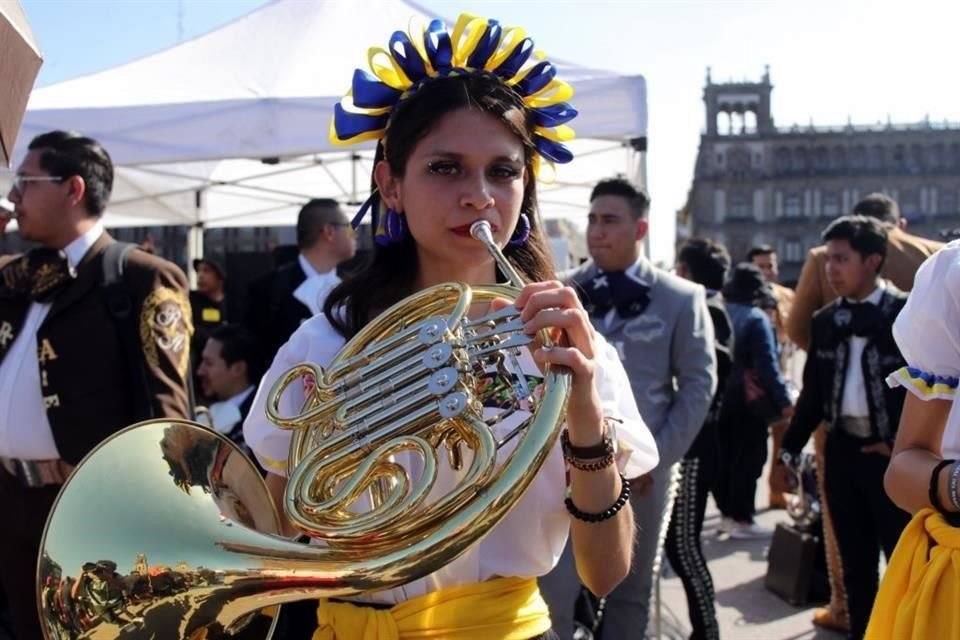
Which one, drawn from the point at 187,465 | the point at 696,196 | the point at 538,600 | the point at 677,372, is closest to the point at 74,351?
Result: the point at 187,465

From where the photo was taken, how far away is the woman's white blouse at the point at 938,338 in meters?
1.72

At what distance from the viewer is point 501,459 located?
153cm

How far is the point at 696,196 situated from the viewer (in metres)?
76.7

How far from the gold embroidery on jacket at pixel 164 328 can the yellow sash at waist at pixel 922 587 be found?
2.13 m

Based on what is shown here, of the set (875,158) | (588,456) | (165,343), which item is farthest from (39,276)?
(875,158)

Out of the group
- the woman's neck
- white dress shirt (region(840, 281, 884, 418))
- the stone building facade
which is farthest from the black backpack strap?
the stone building facade

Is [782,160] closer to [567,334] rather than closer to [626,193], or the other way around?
[626,193]

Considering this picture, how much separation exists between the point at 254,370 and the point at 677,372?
2082 millimetres

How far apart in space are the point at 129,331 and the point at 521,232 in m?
1.58

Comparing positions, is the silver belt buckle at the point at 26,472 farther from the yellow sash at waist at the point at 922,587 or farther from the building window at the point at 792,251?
the building window at the point at 792,251

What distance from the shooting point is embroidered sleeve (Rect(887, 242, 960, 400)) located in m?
1.72

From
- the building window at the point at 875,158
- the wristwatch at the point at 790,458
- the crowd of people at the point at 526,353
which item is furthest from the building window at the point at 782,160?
the wristwatch at the point at 790,458

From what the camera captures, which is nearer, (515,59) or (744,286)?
(515,59)

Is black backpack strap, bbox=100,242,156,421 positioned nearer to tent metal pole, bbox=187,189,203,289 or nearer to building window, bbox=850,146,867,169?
tent metal pole, bbox=187,189,203,289
